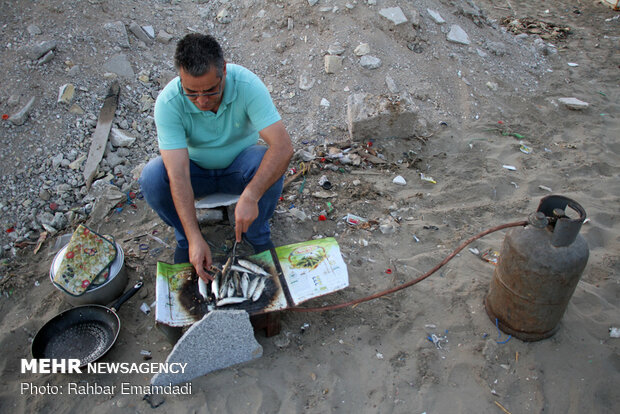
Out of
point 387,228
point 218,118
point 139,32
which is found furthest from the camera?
point 139,32

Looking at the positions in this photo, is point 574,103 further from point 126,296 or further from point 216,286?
point 126,296

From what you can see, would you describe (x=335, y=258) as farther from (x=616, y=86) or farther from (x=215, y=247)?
(x=616, y=86)

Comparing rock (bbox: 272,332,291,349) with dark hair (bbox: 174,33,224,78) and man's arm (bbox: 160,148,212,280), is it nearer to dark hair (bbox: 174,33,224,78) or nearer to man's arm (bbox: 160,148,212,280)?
man's arm (bbox: 160,148,212,280)

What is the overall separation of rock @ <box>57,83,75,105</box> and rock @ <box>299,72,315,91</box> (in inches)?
109

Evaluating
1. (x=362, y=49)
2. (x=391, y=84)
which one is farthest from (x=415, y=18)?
(x=391, y=84)

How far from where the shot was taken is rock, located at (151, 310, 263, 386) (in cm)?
225

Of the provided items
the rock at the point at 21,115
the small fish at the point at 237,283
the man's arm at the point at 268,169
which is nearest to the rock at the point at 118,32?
the rock at the point at 21,115

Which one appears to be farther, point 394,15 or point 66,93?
point 394,15

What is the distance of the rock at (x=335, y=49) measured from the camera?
5.44 m

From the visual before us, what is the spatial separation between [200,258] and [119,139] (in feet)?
8.64

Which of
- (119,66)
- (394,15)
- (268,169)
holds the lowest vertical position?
(119,66)

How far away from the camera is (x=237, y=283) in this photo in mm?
2621

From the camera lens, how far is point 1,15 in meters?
5.11

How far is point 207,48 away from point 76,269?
1.78 meters
